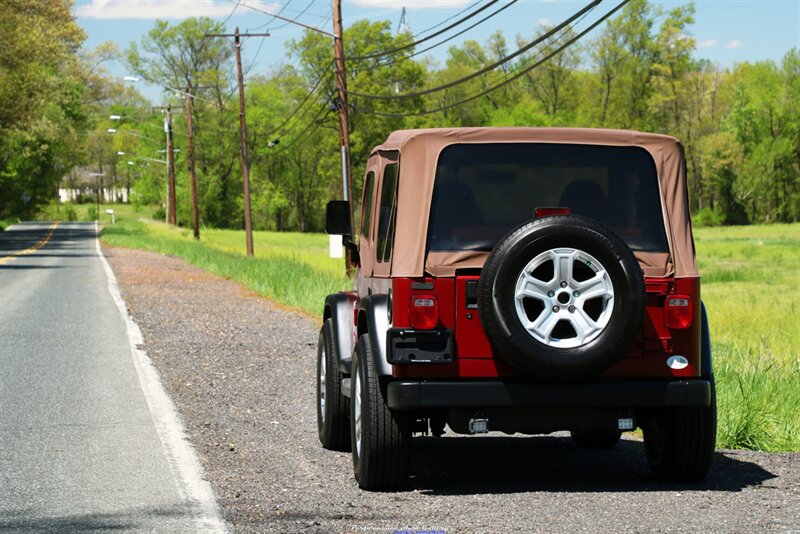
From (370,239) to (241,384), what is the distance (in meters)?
4.39

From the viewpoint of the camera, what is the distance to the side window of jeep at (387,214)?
721 cm

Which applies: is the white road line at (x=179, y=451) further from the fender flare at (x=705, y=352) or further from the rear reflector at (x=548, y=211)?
the fender flare at (x=705, y=352)

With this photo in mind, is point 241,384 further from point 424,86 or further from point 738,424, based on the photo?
point 424,86

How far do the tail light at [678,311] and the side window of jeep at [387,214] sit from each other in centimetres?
158

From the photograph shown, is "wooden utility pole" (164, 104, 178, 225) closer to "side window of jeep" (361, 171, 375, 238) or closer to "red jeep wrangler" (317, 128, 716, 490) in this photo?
"side window of jeep" (361, 171, 375, 238)

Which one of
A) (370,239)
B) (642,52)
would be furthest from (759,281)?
(642,52)

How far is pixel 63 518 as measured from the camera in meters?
6.18

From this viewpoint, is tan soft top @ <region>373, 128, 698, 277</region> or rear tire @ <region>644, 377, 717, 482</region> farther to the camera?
rear tire @ <region>644, 377, 717, 482</region>

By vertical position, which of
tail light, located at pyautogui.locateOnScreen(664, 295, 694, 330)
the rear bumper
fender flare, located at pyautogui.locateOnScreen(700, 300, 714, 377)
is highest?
tail light, located at pyautogui.locateOnScreen(664, 295, 694, 330)

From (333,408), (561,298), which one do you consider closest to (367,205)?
(333,408)

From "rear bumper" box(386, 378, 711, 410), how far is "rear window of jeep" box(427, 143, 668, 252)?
0.85 m

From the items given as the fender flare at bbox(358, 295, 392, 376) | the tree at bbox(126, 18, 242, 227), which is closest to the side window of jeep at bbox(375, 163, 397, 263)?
the fender flare at bbox(358, 295, 392, 376)

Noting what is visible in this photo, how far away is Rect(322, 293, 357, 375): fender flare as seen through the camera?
809 centimetres

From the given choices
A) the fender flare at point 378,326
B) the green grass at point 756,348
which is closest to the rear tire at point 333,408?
the fender flare at point 378,326
